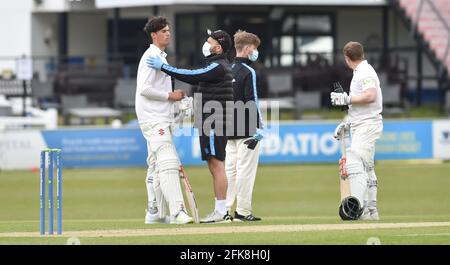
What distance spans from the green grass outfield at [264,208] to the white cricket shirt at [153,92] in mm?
1212

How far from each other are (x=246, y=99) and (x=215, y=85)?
58 cm

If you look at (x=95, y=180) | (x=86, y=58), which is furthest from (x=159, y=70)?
(x=86, y=58)

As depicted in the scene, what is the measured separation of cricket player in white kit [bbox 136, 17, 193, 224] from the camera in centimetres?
1429

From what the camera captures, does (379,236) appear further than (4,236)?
No

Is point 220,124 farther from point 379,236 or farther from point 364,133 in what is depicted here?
point 379,236

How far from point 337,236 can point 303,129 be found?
642 inches

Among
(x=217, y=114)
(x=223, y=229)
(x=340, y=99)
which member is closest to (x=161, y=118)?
(x=217, y=114)

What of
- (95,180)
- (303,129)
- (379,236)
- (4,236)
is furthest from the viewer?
(303,129)

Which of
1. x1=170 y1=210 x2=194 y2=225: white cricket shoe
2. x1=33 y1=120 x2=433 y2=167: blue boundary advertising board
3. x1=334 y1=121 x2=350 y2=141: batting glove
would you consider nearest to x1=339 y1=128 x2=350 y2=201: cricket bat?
x1=334 y1=121 x2=350 y2=141: batting glove

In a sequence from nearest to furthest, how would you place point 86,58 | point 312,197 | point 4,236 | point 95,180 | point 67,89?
1. point 4,236
2. point 312,197
3. point 95,180
4. point 67,89
5. point 86,58

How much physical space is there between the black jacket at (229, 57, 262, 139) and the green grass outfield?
42.2 inches

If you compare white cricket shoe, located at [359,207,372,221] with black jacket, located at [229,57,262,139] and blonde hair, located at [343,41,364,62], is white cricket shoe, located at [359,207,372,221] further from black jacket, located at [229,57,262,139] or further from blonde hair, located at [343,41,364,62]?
blonde hair, located at [343,41,364,62]
